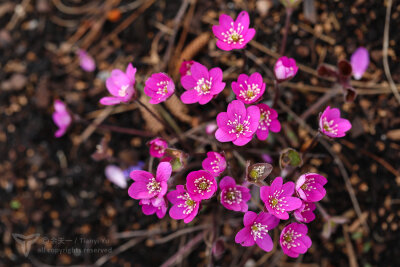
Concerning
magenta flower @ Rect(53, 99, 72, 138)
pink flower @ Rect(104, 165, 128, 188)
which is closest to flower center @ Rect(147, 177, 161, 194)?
pink flower @ Rect(104, 165, 128, 188)

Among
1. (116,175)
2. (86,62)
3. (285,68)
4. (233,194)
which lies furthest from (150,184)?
(86,62)

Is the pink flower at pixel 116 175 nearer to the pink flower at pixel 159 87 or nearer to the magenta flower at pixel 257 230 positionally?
the pink flower at pixel 159 87

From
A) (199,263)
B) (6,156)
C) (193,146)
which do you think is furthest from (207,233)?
(6,156)

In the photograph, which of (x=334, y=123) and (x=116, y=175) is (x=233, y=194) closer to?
(x=334, y=123)

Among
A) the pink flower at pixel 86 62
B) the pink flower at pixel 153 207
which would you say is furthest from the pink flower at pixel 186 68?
the pink flower at pixel 86 62

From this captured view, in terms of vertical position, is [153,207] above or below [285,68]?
below
